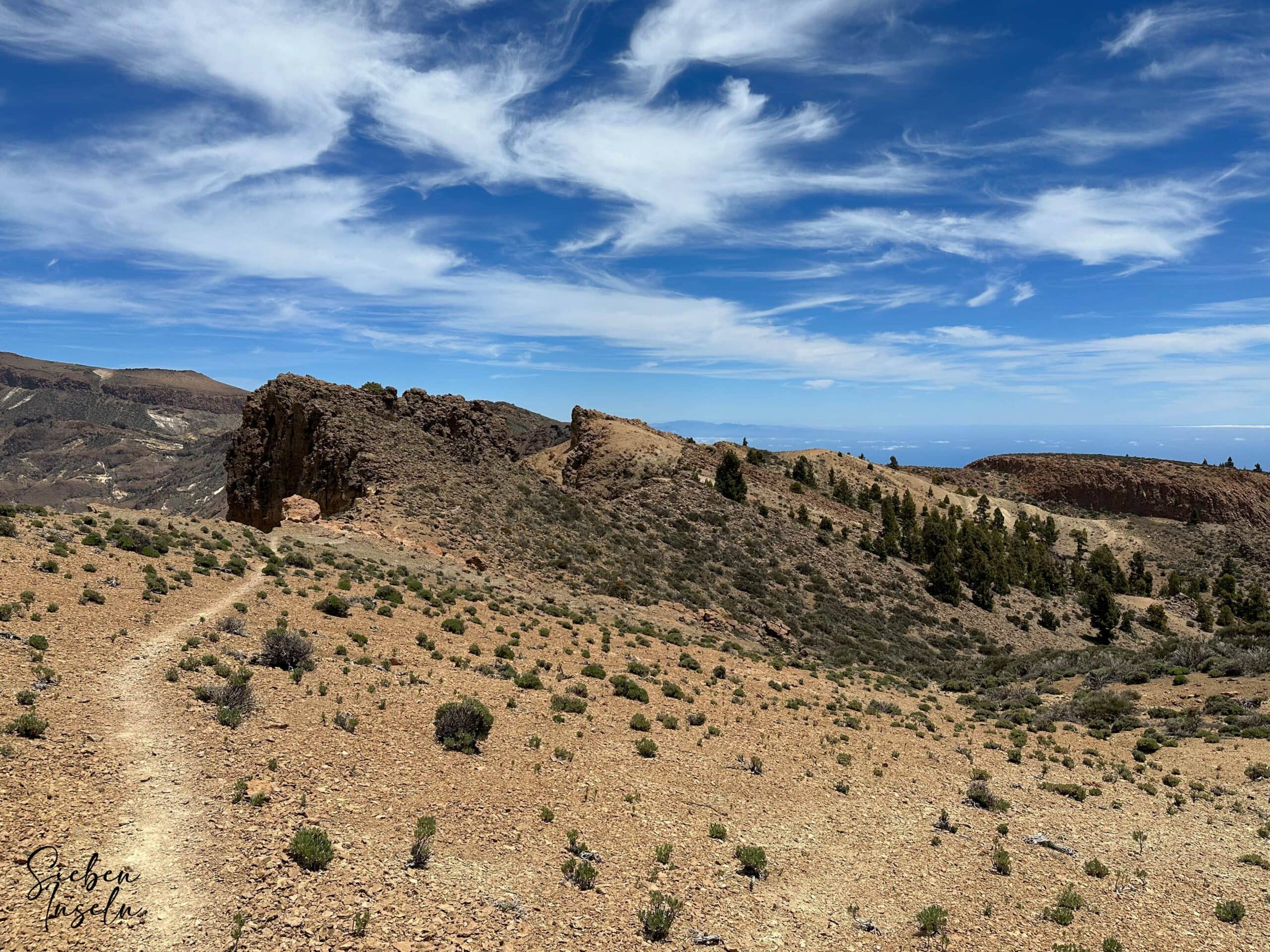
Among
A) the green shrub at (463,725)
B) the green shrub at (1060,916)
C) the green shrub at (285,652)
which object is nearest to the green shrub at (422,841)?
the green shrub at (463,725)

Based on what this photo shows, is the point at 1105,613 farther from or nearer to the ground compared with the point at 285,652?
nearer to the ground

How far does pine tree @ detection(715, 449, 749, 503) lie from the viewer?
58.5 meters

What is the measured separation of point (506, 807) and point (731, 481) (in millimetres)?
48292

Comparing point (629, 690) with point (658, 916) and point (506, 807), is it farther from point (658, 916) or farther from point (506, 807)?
point (658, 916)

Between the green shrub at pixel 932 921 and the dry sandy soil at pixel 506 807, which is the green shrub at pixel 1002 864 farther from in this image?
the green shrub at pixel 932 921

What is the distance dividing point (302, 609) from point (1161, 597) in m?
88.1

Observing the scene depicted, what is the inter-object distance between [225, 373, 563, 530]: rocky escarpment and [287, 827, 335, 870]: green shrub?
31.3 m

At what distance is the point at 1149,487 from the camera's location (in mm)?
113938

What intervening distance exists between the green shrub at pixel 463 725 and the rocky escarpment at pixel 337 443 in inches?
1061

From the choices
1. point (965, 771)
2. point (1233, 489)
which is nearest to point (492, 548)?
point (965, 771)

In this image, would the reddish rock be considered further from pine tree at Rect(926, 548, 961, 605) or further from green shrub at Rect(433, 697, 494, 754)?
pine tree at Rect(926, 548, 961, 605)

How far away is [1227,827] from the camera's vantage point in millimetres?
16500

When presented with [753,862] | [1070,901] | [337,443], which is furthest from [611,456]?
[1070,901]

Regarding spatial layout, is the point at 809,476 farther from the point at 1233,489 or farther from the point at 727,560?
the point at 1233,489
